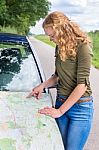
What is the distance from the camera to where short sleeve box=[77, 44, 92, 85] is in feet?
10.1

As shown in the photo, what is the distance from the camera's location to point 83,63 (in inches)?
121

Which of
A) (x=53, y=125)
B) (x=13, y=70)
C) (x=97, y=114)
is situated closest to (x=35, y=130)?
(x=53, y=125)

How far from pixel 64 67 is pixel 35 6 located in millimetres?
44362

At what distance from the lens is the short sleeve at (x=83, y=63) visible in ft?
10.1

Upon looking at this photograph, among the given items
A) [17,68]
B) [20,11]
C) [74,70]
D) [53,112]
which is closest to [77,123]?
[53,112]

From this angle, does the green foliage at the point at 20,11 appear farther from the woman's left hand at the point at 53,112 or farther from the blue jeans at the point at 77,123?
the woman's left hand at the point at 53,112

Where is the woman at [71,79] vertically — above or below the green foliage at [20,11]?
above

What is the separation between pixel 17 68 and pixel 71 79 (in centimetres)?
157

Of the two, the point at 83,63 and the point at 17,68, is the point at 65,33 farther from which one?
the point at 17,68

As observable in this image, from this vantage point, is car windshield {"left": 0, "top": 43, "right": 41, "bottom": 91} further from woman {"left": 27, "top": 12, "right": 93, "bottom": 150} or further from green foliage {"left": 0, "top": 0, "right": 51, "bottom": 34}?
green foliage {"left": 0, "top": 0, "right": 51, "bottom": 34}

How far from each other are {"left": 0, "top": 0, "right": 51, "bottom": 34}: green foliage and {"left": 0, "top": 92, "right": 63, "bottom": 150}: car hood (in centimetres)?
3465

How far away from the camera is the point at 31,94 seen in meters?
3.62

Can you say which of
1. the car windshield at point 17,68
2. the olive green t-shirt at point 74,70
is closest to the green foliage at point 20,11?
the car windshield at point 17,68

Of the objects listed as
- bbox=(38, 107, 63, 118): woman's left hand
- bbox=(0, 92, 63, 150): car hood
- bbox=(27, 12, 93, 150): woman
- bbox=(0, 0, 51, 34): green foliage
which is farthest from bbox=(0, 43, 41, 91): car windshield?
bbox=(0, 0, 51, 34): green foliage
